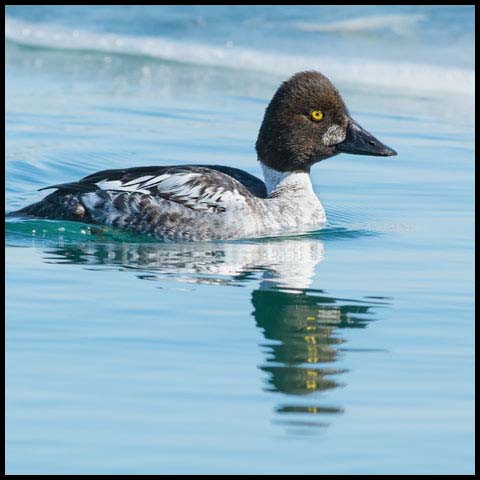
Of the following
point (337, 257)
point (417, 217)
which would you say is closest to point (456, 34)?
point (417, 217)

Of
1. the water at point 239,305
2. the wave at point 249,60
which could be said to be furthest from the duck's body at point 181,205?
the wave at point 249,60

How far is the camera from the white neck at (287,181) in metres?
11.6

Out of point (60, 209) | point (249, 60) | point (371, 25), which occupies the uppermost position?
point (371, 25)

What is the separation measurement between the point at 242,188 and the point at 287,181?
1.72 feet

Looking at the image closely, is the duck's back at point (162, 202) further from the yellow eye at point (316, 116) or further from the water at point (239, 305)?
the yellow eye at point (316, 116)

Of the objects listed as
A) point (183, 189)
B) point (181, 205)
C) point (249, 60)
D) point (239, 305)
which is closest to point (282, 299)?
point (239, 305)

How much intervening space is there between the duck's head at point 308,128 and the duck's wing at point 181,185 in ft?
1.49

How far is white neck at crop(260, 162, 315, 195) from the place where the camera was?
11570mm

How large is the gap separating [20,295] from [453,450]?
10.5 feet

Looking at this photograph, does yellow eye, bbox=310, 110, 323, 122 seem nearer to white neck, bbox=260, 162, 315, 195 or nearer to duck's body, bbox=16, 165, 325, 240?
white neck, bbox=260, 162, 315, 195

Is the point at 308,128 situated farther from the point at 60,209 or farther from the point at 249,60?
the point at 249,60

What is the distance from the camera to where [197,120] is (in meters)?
15.9

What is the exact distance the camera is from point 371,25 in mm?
21734

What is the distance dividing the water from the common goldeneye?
225mm
